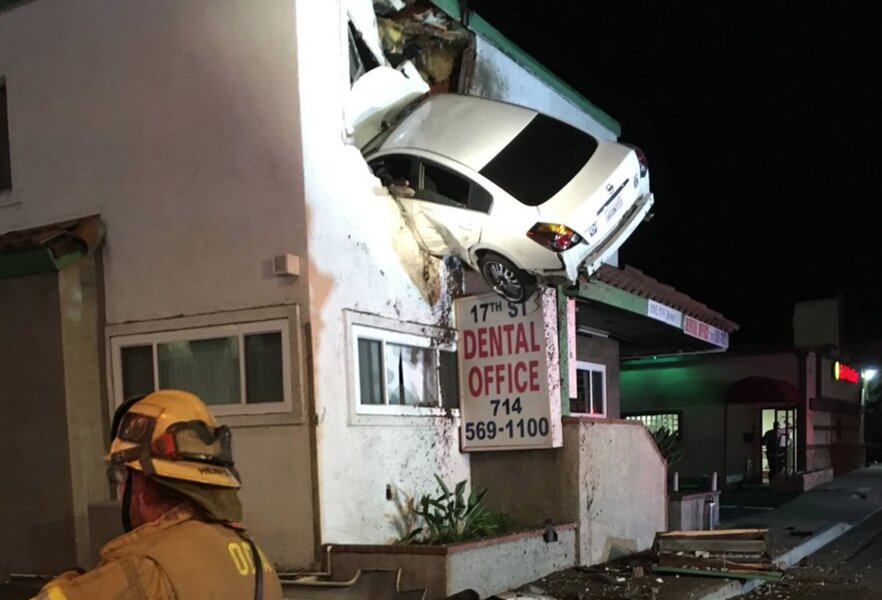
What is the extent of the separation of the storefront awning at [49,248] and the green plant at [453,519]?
13.8 ft

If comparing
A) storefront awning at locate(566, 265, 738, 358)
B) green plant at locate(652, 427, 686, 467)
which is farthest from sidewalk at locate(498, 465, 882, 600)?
storefront awning at locate(566, 265, 738, 358)

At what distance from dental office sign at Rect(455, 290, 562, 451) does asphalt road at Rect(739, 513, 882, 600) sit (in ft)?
9.25

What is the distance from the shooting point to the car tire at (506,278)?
311 inches

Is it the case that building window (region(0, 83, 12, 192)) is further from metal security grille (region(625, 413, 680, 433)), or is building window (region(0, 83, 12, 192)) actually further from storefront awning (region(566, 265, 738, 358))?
metal security grille (region(625, 413, 680, 433))

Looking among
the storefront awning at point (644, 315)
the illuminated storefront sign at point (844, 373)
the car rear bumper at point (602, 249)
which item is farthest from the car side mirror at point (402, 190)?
the illuminated storefront sign at point (844, 373)

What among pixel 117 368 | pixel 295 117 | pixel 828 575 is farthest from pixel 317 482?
pixel 828 575

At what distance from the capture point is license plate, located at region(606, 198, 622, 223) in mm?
7734

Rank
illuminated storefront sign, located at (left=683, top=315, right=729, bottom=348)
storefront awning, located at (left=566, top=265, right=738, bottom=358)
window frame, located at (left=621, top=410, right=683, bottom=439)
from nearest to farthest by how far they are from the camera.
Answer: storefront awning, located at (left=566, top=265, right=738, bottom=358) < illuminated storefront sign, located at (left=683, top=315, right=729, bottom=348) < window frame, located at (left=621, top=410, right=683, bottom=439)

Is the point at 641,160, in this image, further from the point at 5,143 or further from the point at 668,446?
the point at 5,143

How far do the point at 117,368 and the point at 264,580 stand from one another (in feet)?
19.9

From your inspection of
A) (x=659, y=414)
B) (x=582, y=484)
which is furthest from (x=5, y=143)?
(x=659, y=414)

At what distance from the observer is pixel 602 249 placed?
7914 millimetres

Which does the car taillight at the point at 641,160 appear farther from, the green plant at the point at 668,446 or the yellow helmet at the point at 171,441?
the yellow helmet at the point at 171,441

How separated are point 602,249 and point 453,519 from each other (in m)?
3.11
